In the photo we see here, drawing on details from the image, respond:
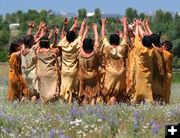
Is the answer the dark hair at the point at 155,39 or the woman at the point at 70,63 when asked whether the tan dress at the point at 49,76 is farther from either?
the dark hair at the point at 155,39

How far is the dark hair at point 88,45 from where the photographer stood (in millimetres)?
15055

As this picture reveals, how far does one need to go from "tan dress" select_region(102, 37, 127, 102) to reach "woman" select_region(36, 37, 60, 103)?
4.22 ft

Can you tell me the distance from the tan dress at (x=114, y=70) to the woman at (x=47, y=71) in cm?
129

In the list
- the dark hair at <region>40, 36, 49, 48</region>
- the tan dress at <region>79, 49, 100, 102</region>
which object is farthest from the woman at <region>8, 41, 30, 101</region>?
the tan dress at <region>79, 49, 100, 102</region>

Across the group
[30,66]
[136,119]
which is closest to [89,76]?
[30,66]

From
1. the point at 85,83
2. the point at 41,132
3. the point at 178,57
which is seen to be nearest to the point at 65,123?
the point at 41,132

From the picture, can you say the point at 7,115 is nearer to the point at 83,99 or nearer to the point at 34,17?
the point at 83,99

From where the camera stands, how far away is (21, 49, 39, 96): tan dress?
16.5 meters

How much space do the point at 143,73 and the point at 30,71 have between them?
305 centimetres

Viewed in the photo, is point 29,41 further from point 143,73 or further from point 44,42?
point 143,73

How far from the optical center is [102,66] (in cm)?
1565

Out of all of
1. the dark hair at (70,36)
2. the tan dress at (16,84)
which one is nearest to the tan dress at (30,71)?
the tan dress at (16,84)

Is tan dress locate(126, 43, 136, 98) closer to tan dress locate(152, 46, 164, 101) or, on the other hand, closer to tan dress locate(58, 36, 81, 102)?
tan dress locate(152, 46, 164, 101)

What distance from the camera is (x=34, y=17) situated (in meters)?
156
